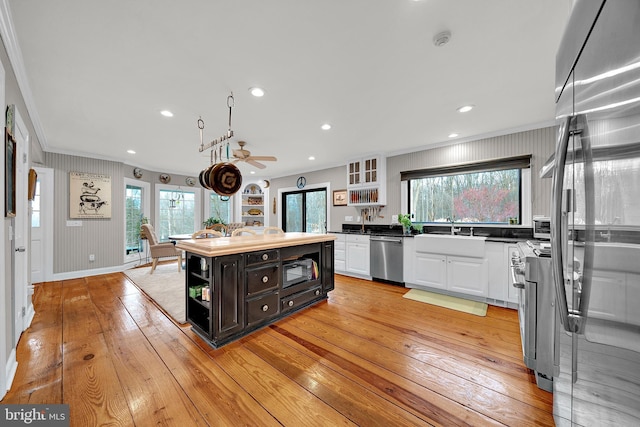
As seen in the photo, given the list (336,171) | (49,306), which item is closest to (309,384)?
(49,306)

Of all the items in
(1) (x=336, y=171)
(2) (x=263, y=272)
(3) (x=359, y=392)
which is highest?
(1) (x=336, y=171)

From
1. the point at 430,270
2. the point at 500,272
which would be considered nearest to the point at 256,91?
the point at 430,270

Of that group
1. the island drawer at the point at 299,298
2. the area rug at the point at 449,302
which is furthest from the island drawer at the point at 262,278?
the area rug at the point at 449,302

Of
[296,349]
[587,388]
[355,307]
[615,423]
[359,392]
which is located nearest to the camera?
[615,423]

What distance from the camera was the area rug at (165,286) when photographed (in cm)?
305

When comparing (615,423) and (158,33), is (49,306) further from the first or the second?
(615,423)

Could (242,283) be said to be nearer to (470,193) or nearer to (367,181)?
(367,181)

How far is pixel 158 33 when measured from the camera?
165cm

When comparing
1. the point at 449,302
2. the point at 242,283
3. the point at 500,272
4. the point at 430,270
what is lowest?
the point at 449,302

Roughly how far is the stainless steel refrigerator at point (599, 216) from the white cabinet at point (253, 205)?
6.79m

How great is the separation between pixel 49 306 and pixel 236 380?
3.25 meters

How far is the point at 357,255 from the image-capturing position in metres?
4.60

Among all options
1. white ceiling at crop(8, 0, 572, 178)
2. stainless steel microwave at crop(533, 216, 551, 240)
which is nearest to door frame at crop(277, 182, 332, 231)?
white ceiling at crop(8, 0, 572, 178)

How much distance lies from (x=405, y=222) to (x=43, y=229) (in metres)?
6.45
